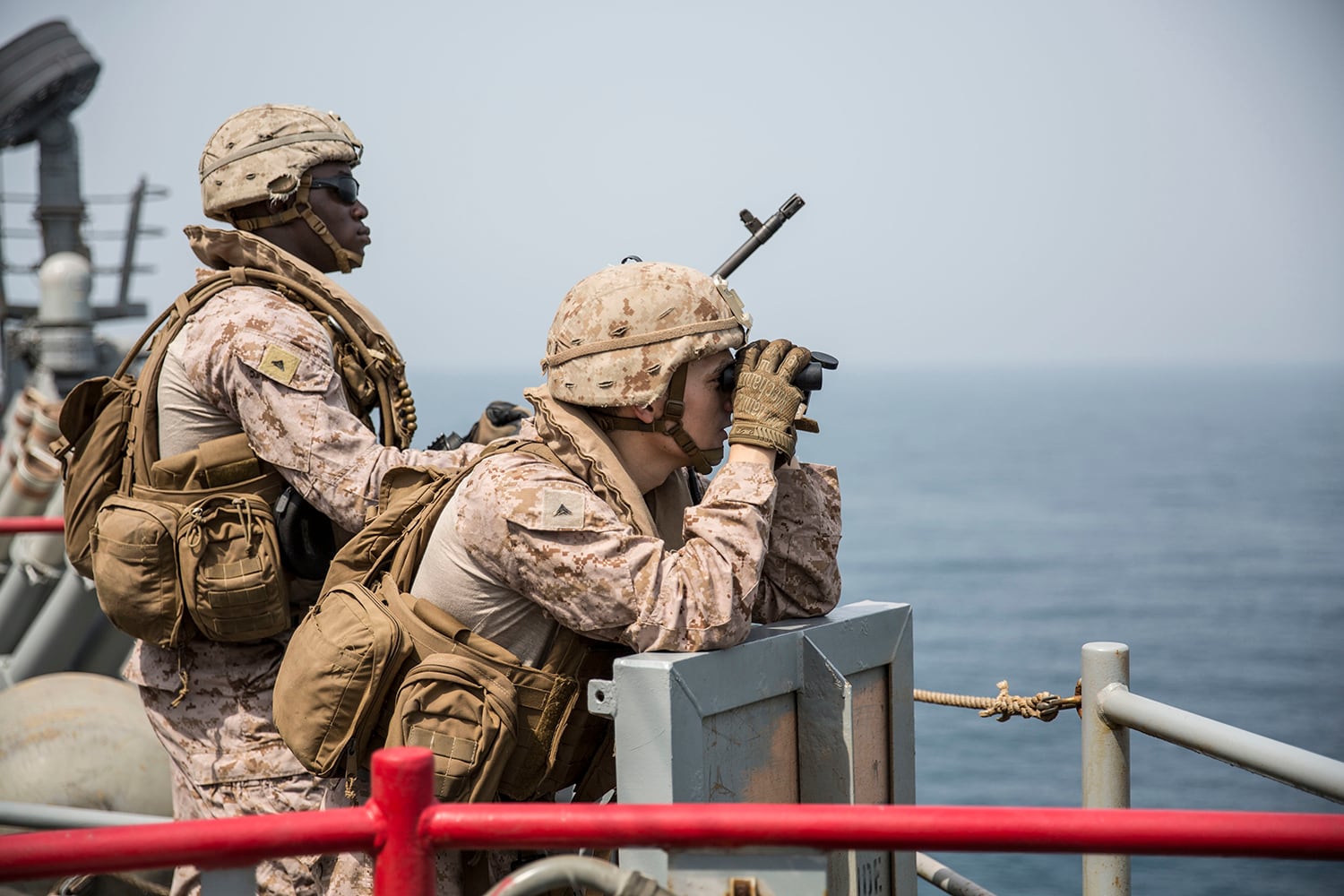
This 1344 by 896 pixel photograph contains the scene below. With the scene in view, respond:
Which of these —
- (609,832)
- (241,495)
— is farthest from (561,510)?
(241,495)

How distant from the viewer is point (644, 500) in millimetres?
3145

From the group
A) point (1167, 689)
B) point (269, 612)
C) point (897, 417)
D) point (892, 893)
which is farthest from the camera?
point (897, 417)

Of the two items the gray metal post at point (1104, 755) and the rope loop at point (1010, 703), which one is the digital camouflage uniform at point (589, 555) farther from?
the rope loop at point (1010, 703)

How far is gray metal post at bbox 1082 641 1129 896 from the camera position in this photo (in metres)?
3.43

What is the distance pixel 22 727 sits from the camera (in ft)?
19.3

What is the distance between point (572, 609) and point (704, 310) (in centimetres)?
69

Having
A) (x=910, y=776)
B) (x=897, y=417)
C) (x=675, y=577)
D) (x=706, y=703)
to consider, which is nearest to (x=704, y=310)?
(x=675, y=577)

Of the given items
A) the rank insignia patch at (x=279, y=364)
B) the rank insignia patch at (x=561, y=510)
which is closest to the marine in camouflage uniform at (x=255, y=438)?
the rank insignia patch at (x=279, y=364)

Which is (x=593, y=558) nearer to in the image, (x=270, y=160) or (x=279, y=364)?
(x=279, y=364)

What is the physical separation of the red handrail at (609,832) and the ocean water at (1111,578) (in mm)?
9488

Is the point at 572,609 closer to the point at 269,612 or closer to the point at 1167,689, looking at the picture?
the point at 269,612

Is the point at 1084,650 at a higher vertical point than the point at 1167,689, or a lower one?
higher

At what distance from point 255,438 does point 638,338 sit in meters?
1.26

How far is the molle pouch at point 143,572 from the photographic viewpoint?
3697mm
